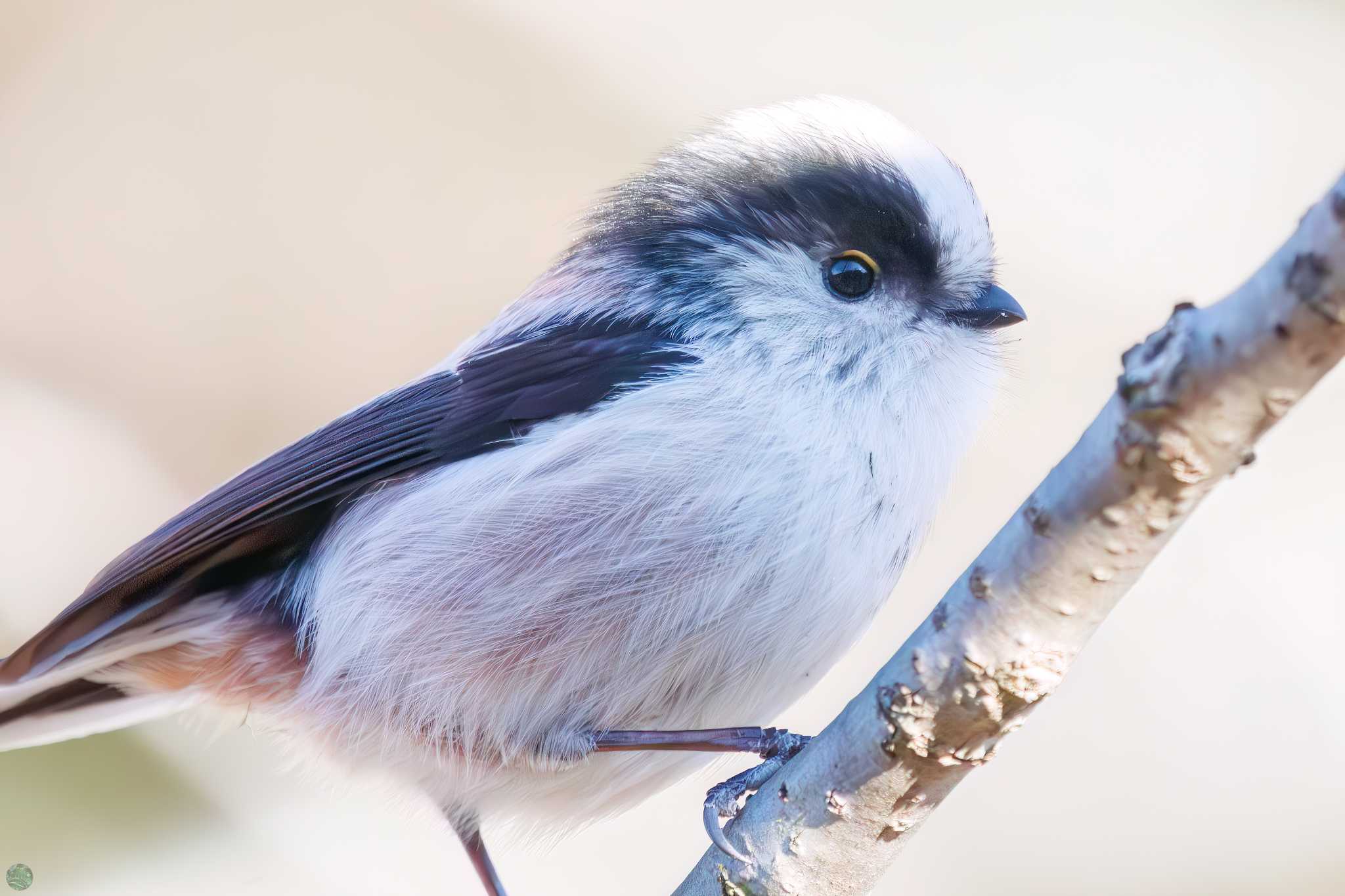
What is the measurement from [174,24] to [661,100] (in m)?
1.44

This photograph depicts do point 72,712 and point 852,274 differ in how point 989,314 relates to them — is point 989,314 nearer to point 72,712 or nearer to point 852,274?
point 852,274

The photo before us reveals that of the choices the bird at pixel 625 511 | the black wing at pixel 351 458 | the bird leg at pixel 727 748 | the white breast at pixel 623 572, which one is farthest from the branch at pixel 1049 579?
the black wing at pixel 351 458

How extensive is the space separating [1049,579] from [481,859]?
1.38 meters

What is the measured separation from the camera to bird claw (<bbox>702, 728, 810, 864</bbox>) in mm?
1279

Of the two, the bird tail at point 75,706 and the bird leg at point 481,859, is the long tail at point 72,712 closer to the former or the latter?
the bird tail at point 75,706

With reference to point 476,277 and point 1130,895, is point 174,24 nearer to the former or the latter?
point 476,277

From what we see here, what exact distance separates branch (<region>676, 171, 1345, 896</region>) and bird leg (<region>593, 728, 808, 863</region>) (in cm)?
4

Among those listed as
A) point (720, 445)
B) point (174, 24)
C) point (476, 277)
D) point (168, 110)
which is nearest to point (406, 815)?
point (720, 445)

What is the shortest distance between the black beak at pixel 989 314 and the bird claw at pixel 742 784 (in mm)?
709

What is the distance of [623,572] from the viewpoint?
1.49m

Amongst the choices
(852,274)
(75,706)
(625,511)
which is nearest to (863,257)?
(852,274)

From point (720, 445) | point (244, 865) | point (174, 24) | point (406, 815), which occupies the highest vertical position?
point (174, 24)

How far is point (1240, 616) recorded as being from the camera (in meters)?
2.42

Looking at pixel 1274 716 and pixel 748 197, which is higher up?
pixel 748 197
